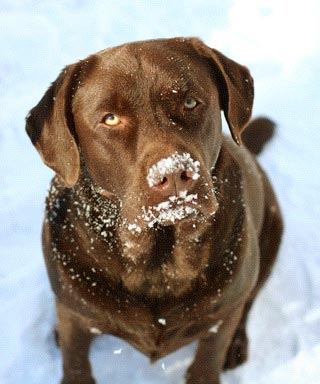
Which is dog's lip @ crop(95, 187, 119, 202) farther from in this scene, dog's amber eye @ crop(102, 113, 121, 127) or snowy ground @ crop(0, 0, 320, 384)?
snowy ground @ crop(0, 0, 320, 384)

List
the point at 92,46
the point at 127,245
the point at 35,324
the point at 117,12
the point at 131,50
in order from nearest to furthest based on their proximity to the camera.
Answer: the point at 131,50 → the point at 127,245 → the point at 35,324 → the point at 92,46 → the point at 117,12

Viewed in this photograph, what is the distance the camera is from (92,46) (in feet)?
14.5

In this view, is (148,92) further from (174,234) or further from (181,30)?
(181,30)

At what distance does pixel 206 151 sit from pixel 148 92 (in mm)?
272

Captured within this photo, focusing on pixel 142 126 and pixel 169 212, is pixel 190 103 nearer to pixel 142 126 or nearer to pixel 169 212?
pixel 142 126

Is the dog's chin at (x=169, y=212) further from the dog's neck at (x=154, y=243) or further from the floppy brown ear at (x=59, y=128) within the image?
the floppy brown ear at (x=59, y=128)

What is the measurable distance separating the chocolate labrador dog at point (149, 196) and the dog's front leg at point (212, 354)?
0.02 meters

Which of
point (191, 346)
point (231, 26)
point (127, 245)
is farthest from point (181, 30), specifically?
point (127, 245)

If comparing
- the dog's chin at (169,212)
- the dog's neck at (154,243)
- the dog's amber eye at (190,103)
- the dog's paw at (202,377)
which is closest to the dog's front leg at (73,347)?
the dog's neck at (154,243)

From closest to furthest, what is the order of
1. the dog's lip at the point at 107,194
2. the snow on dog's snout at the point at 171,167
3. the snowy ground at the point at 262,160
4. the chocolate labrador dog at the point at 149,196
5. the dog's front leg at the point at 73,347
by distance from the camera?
the snow on dog's snout at the point at 171,167 → the chocolate labrador dog at the point at 149,196 → the dog's lip at the point at 107,194 → the dog's front leg at the point at 73,347 → the snowy ground at the point at 262,160

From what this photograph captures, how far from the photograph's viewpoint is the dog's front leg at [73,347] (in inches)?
97.1

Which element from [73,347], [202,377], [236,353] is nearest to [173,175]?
[73,347]

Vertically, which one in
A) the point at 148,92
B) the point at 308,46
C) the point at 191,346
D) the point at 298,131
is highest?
the point at 148,92

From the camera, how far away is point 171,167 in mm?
1831
